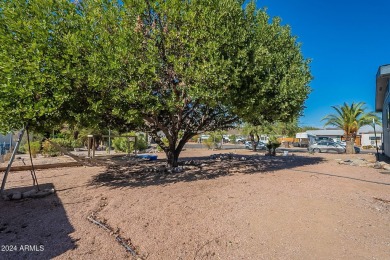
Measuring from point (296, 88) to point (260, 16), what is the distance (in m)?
3.47

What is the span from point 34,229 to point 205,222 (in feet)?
11.3

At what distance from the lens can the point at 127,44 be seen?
7.97m

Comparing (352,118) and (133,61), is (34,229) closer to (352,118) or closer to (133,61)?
(133,61)

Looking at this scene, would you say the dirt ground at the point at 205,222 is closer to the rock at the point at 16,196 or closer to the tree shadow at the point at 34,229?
the tree shadow at the point at 34,229

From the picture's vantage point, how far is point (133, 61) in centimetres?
785

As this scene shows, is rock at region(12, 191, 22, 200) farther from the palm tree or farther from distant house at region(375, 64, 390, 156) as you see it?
the palm tree

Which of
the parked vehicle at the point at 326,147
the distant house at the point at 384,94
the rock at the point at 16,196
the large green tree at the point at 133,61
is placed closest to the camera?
the large green tree at the point at 133,61

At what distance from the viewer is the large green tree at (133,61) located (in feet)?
22.9

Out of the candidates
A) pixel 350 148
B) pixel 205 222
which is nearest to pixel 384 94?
pixel 350 148

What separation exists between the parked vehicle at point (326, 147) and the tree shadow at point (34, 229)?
2709 cm

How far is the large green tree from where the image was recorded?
6.97m

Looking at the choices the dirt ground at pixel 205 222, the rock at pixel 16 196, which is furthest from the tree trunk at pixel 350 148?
the rock at pixel 16 196

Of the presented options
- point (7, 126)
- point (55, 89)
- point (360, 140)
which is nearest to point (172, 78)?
point (55, 89)

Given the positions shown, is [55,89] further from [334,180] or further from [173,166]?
[334,180]
